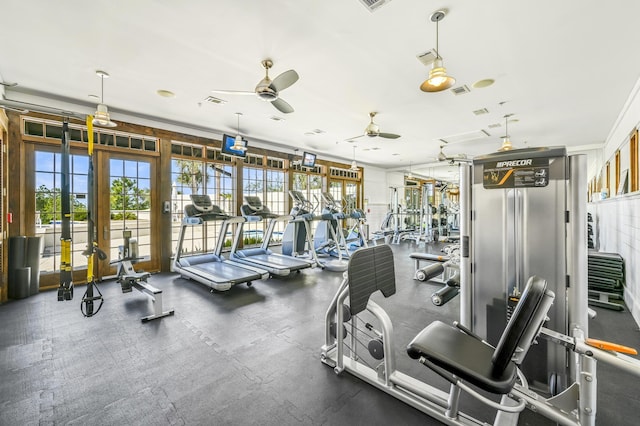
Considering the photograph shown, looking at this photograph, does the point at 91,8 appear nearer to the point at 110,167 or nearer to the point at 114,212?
the point at 110,167

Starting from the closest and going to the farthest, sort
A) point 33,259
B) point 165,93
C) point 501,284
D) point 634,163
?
point 501,284 → point 634,163 → point 33,259 → point 165,93

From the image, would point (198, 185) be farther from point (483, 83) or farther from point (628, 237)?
point (628, 237)

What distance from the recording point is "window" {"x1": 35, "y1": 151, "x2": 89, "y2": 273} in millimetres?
4500

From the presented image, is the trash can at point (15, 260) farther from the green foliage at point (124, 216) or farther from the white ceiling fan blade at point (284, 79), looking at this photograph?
the white ceiling fan blade at point (284, 79)

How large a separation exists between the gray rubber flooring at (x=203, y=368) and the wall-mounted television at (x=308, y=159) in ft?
16.4

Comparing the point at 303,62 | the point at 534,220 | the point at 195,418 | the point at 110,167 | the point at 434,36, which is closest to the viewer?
the point at 195,418

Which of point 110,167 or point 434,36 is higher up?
point 434,36

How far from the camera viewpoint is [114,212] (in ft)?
17.1

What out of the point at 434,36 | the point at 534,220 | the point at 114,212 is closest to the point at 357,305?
the point at 534,220

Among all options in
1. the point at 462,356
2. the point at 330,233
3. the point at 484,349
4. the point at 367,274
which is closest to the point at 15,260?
the point at 367,274

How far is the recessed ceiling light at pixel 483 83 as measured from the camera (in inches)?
156

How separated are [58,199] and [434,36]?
6150 mm

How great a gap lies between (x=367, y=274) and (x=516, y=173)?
51.4 inches

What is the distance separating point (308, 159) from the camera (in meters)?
8.28
